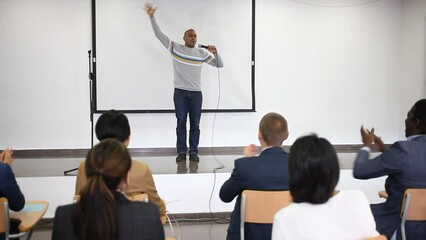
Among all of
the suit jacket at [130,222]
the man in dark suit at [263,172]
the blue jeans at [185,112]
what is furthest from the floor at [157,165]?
the suit jacket at [130,222]

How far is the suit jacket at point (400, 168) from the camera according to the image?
2.34 meters

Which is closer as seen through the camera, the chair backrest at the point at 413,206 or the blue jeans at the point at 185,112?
the chair backrest at the point at 413,206

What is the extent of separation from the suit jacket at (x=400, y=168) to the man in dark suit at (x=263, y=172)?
0.48 m

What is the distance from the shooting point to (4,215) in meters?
2.06

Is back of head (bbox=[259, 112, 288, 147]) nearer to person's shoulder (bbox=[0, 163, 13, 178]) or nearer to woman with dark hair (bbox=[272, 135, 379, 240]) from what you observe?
woman with dark hair (bbox=[272, 135, 379, 240])

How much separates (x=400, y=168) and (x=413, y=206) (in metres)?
0.21

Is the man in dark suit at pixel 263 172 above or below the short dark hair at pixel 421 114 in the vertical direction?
below

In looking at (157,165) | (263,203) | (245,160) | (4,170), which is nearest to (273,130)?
(245,160)

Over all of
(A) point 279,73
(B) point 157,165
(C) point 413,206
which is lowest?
(B) point 157,165

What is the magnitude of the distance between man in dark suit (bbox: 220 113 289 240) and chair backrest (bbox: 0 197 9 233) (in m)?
1.05

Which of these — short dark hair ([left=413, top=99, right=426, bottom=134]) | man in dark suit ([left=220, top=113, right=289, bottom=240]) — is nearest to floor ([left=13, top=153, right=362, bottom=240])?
man in dark suit ([left=220, top=113, right=289, bottom=240])

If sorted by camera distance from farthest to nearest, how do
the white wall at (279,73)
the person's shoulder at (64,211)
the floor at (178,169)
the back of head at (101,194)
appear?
the white wall at (279,73) → the floor at (178,169) → the person's shoulder at (64,211) → the back of head at (101,194)

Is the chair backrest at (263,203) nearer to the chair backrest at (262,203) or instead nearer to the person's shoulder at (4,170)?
the chair backrest at (262,203)

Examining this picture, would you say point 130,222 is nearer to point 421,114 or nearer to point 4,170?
point 4,170
